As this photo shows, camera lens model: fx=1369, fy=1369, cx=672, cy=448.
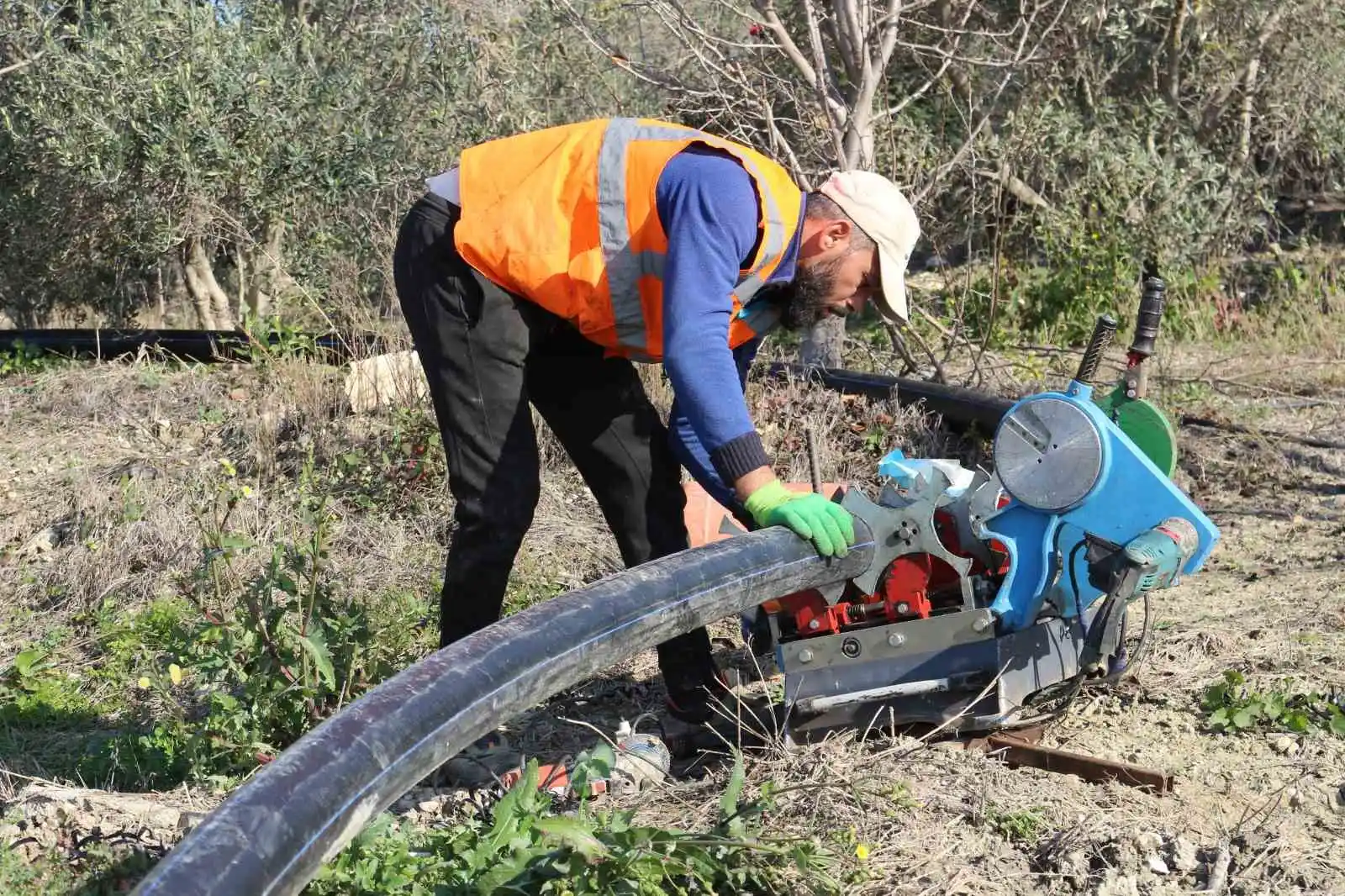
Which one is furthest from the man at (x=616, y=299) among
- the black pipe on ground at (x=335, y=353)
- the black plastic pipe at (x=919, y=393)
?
the black plastic pipe at (x=919, y=393)

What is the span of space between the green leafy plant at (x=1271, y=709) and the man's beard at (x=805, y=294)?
1428 mm

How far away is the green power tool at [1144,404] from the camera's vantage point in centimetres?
327

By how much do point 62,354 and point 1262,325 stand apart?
7015 mm

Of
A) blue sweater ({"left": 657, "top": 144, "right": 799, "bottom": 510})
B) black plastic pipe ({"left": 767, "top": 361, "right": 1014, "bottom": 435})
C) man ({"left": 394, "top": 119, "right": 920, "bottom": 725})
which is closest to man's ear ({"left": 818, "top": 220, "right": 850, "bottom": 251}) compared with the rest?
man ({"left": 394, "top": 119, "right": 920, "bottom": 725})

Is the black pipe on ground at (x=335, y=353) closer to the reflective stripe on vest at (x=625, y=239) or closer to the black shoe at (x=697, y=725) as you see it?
the black shoe at (x=697, y=725)

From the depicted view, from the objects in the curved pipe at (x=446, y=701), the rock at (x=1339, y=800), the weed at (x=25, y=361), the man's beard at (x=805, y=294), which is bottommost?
the rock at (x=1339, y=800)

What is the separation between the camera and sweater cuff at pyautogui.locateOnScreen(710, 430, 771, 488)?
303cm

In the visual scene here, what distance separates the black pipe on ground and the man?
7.06 ft

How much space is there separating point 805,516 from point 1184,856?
3.38ft

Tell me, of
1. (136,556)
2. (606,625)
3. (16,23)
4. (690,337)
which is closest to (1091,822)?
(606,625)

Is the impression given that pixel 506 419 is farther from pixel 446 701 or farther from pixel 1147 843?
pixel 1147 843

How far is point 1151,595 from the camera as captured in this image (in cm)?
462

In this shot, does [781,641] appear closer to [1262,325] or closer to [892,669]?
[892,669]

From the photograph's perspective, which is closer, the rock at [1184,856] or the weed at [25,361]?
the rock at [1184,856]
